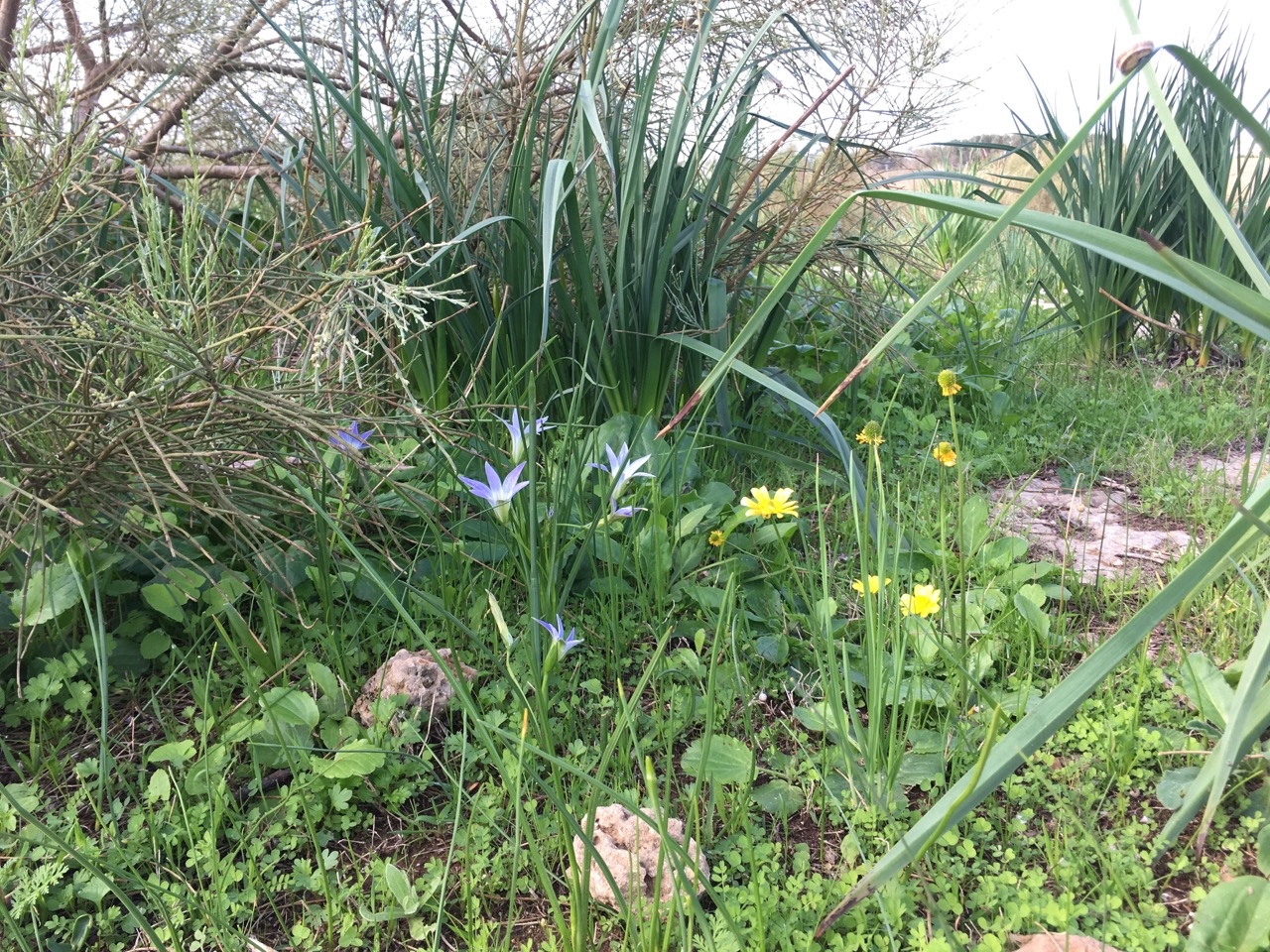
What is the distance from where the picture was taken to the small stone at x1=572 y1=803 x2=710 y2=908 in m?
0.86

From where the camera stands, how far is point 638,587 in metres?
1.37

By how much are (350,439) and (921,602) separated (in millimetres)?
884

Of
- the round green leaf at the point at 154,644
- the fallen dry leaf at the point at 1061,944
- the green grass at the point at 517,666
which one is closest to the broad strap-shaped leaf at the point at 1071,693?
the green grass at the point at 517,666

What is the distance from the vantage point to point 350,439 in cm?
132

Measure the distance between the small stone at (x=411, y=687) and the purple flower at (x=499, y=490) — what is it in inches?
9.1

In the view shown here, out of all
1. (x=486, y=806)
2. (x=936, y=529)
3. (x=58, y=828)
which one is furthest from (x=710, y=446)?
(x=58, y=828)

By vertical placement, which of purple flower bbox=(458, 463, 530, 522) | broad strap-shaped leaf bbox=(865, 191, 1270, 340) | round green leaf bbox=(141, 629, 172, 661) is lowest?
round green leaf bbox=(141, 629, 172, 661)

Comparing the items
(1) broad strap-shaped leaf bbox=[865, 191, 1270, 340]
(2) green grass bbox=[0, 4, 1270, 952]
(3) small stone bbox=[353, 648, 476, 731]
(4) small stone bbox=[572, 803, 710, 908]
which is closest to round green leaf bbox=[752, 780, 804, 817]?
(2) green grass bbox=[0, 4, 1270, 952]

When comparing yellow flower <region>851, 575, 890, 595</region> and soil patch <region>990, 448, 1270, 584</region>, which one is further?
soil patch <region>990, 448, 1270, 584</region>

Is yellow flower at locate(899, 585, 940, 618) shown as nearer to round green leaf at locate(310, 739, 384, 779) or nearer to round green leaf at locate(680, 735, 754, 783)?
round green leaf at locate(680, 735, 754, 783)

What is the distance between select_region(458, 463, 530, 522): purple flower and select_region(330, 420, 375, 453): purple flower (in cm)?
17

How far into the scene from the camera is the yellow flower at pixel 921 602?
115 cm

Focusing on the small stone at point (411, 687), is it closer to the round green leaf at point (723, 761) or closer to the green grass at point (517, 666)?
the green grass at point (517, 666)

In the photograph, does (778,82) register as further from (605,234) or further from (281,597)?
(281,597)
